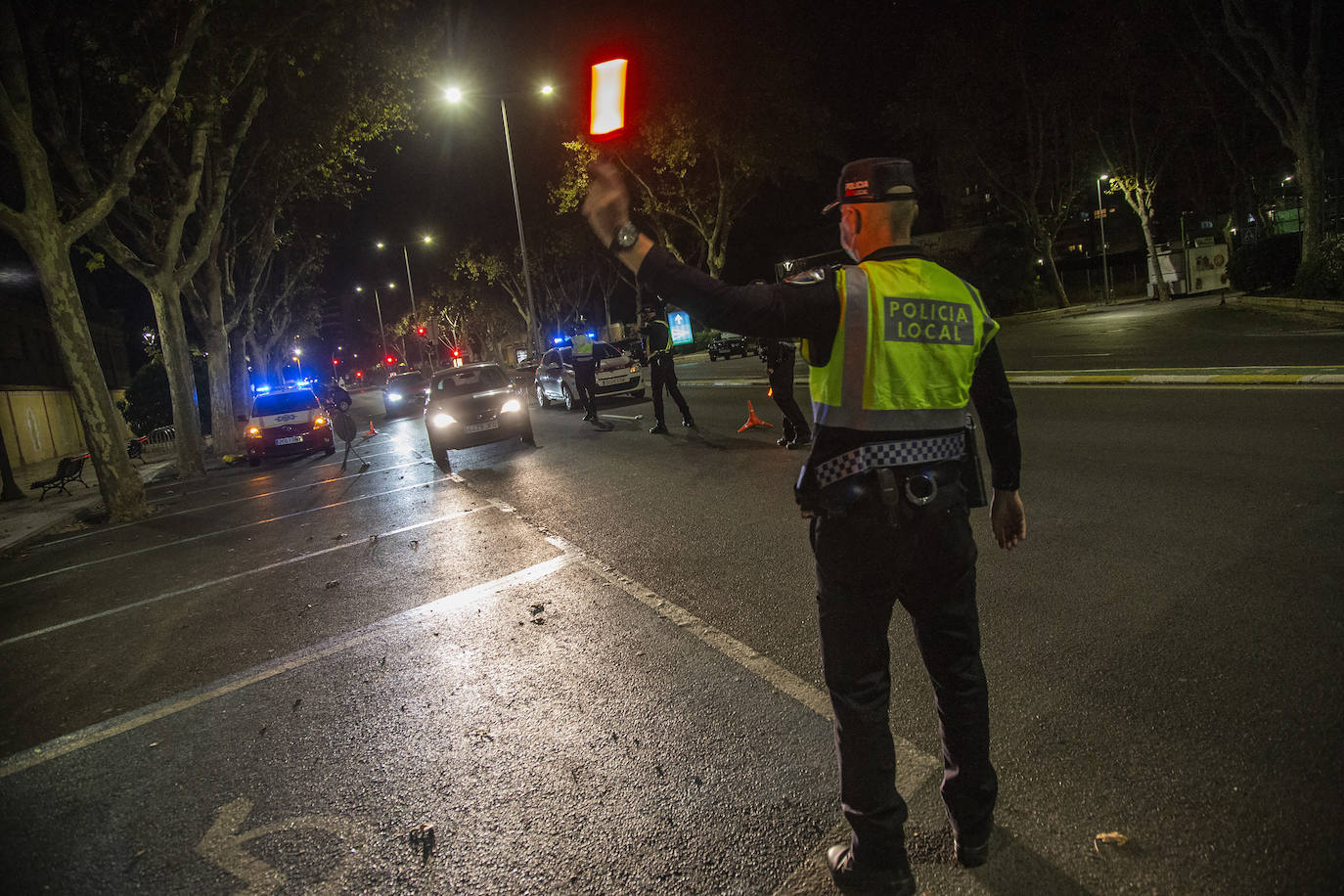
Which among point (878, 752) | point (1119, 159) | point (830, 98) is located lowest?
point (878, 752)

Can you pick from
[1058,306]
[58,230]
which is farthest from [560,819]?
[1058,306]

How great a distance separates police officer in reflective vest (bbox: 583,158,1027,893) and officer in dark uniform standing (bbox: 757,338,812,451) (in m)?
6.83

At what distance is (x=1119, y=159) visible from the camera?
33469mm

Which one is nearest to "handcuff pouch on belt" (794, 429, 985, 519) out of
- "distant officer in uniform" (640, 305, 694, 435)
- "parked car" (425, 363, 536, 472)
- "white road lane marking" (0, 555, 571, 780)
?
"white road lane marking" (0, 555, 571, 780)

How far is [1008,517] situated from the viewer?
251cm

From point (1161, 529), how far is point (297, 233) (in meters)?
35.9

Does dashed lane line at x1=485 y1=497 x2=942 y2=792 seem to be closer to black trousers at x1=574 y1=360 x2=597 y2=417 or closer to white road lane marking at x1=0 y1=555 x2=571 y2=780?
white road lane marking at x1=0 y1=555 x2=571 y2=780

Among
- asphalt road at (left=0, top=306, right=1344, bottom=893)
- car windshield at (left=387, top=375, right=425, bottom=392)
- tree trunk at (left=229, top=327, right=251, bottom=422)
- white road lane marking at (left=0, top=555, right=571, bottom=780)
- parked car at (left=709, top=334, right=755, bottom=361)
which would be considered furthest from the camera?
parked car at (left=709, top=334, right=755, bottom=361)

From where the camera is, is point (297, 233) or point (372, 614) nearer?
point (372, 614)

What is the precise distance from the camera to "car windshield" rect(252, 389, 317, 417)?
59.3 ft

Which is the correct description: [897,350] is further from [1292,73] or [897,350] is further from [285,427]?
[1292,73]

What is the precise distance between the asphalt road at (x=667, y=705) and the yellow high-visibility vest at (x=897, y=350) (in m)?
1.36

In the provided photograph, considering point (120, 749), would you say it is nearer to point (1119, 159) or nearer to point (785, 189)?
point (1119, 159)

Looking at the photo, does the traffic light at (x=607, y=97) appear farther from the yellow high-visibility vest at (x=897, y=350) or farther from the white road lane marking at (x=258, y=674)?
the white road lane marking at (x=258, y=674)
